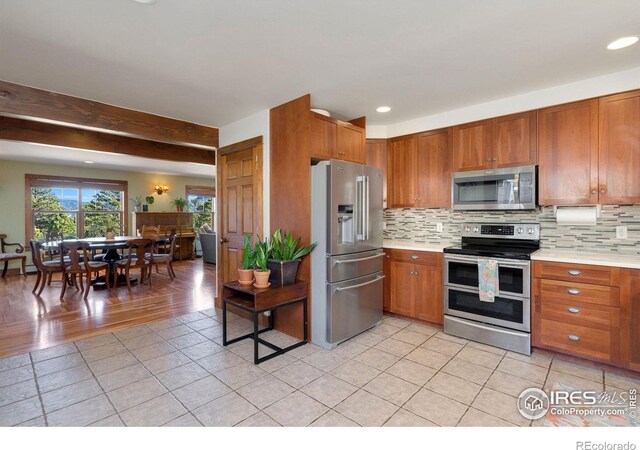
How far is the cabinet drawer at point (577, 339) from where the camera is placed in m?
2.51

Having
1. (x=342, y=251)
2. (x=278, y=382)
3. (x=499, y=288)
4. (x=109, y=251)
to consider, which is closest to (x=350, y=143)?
(x=342, y=251)

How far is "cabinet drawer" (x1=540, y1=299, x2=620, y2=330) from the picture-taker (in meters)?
2.49

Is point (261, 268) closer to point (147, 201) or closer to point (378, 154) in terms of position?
point (378, 154)

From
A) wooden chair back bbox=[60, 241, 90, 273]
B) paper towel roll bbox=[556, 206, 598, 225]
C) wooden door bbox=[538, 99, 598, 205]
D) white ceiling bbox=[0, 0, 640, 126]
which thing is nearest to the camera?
white ceiling bbox=[0, 0, 640, 126]

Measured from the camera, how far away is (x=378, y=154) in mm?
4156

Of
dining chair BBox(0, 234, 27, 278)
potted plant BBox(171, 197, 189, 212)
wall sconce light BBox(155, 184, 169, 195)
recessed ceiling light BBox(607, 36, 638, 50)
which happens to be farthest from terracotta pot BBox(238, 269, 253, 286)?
wall sconce light BBox(155, 184, 169, 195)

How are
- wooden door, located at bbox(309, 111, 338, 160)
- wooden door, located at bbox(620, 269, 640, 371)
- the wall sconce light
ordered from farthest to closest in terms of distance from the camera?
the wall sconce light
wooden door, located at bbox(309, 111, 338, 160)
wooden door, located at bbox(620, 269, 640, 371)

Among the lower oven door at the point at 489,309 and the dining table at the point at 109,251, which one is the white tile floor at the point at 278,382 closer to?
the lower oven door at the point at 489,309

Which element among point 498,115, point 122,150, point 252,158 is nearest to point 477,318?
point 498,115

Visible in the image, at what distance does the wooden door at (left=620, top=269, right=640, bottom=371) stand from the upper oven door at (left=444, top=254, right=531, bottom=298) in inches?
→ 23.8

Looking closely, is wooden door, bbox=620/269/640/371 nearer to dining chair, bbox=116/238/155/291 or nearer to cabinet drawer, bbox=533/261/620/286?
cabinet drawer, bbox=533/261/620/286

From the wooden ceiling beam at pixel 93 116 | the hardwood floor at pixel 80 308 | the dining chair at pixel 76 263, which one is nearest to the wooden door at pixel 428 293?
the hardwood floor at pixel 80 308

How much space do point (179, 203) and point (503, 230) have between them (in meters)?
8.21
